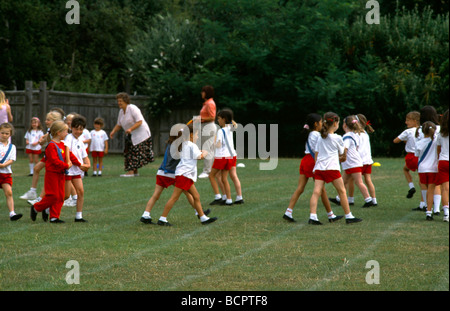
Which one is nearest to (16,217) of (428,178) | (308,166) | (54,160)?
(54,160)

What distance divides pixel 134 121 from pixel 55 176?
715 centimetres

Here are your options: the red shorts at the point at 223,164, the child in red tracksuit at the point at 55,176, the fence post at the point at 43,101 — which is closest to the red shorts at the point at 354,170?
the red shorts at the point at 223,164

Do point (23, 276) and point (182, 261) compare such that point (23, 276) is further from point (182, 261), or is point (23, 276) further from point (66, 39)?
point (66, 39)

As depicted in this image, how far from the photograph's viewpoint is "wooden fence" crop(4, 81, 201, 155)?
25969 mm

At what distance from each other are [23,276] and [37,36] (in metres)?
32.3

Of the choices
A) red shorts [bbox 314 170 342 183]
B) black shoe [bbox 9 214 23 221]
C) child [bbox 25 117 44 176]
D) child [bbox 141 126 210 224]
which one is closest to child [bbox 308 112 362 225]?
red shorts [bbox 314 170 342 183]

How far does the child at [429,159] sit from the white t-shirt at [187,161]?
336 centimetres

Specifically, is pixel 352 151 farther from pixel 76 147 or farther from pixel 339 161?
pixel 76 147

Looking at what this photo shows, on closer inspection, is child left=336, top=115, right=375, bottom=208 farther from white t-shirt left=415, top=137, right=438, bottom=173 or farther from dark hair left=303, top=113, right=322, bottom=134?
dark hair left=303, top=113, right=322, bottom=134

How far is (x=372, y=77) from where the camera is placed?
26281mm

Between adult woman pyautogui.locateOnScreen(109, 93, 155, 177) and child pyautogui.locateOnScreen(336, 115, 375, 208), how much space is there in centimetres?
661

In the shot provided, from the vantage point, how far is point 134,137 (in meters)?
17.7

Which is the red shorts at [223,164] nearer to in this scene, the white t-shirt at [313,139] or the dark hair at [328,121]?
the white t-shirt at [313,139]

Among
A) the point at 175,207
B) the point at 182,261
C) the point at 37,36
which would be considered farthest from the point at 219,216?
the point at 37,36
